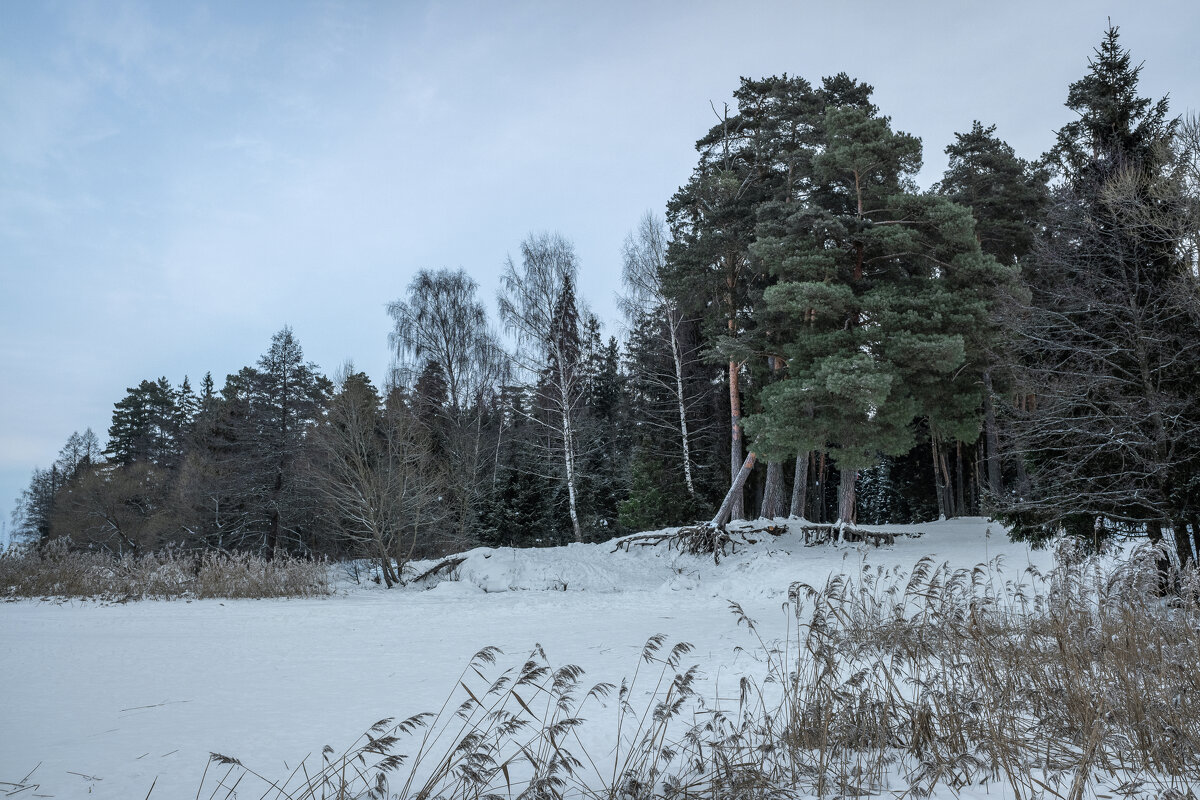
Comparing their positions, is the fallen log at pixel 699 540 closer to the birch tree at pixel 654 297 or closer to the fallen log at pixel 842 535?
the fallen log at pixel 842 535

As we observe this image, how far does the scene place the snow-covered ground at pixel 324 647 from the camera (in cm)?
357

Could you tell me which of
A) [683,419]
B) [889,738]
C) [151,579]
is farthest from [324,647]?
[683,419]

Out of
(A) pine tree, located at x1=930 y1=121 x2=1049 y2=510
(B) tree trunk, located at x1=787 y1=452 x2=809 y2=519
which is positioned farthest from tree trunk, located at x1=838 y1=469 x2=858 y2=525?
(A) pine tree, located at x1=930 y1=121 x2=1049 y2=510

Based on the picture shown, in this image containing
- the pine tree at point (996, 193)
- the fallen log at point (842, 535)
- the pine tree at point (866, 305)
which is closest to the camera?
the pine tree at point (866, 305)

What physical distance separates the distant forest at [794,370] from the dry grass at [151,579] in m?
2.03

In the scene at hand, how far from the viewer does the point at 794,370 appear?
46.7 feet

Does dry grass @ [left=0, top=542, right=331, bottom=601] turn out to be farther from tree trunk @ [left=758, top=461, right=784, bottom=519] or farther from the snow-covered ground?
tree trunk @ [left=758, top=461, right=784, bottom=519]

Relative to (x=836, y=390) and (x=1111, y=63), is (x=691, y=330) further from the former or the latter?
(x=1111, y=63)

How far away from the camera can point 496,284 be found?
854 inches

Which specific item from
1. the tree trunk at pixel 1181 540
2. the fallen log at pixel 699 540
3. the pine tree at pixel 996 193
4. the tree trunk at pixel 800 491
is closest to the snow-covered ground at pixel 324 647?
the fallen log at pixel 699 540

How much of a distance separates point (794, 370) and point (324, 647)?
419 inches

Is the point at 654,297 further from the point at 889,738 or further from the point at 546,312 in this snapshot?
the point at 889,738

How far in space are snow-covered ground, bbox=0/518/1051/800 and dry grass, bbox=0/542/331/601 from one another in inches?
36.2

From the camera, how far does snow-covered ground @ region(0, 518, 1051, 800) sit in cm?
357
